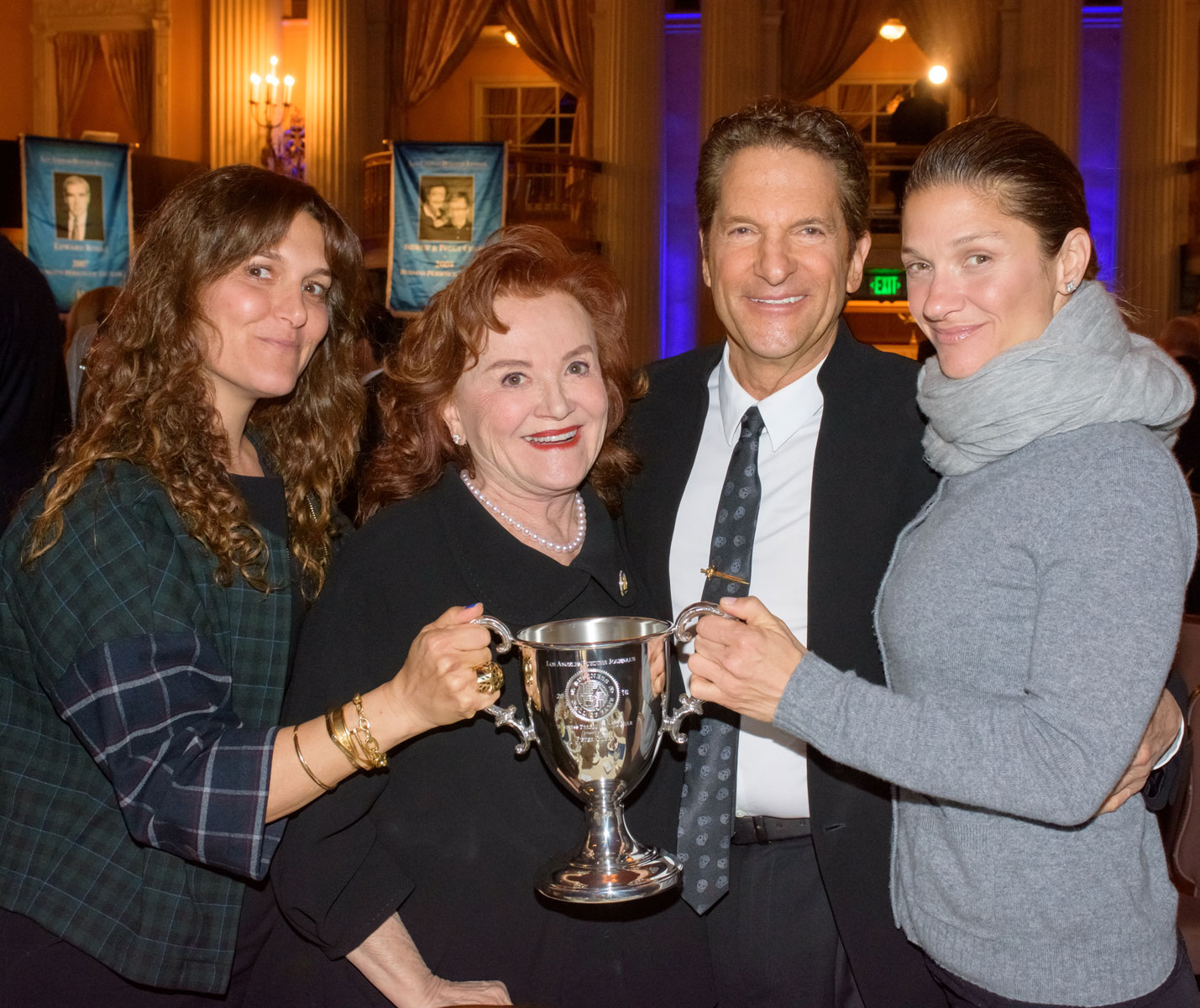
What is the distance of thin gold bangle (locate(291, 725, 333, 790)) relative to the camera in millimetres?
1625

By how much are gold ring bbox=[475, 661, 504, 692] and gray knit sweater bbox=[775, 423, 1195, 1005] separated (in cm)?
39

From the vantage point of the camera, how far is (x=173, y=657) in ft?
5.24

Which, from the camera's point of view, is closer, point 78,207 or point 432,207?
point 78,207

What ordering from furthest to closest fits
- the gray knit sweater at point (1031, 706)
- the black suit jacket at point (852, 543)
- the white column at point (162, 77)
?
the white column at point (162, 77) < the black suit jacket at point (852, 543) < the gray knit sweater at point (1031, 706)

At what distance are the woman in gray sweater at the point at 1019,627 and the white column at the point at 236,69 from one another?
12917 millimetres

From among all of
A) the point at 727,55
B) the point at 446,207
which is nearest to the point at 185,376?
the point at 446,207

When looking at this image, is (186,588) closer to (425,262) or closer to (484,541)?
(484,541)

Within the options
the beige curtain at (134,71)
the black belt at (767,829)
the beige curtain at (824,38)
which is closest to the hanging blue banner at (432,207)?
the beige curtain at (824,38)

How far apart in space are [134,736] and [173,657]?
0.11m

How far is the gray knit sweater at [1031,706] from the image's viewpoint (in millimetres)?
1460

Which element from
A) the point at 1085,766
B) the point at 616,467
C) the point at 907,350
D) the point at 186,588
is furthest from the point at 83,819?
the point at 907,350

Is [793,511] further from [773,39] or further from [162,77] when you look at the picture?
[162,77]

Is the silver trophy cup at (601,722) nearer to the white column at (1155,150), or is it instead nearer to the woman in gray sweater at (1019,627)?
the woman in gray sweater at (1019,627)

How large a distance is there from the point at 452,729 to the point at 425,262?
9355 millimetres
